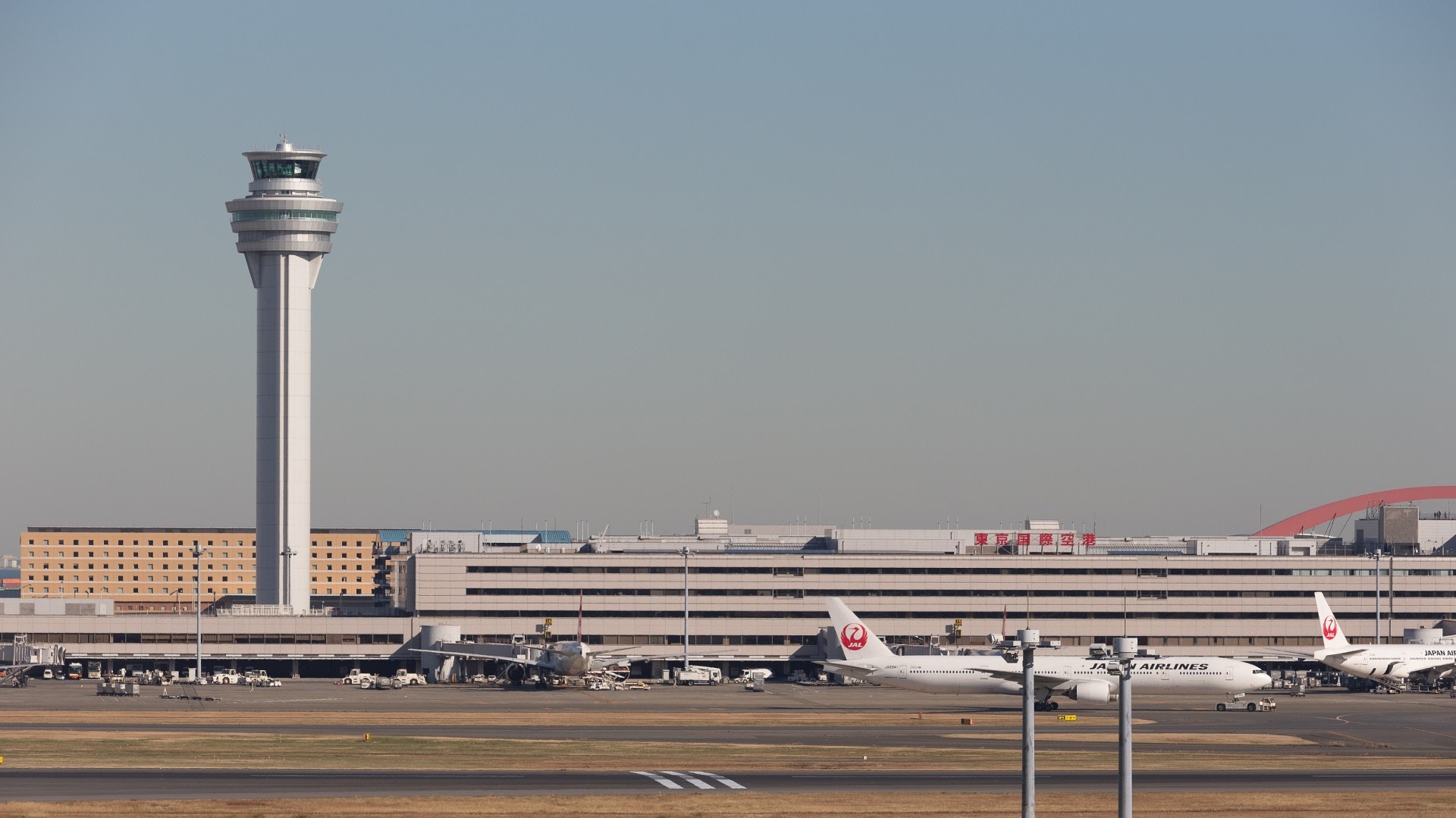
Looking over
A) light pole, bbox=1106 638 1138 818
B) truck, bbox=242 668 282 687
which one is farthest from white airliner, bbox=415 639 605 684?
light pole, bbox=1106 638 1138 818

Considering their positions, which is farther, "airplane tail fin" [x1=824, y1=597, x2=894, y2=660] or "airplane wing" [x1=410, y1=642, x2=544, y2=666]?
"airplane wing" [x1=410, y1=642, x2=544, y2=666]

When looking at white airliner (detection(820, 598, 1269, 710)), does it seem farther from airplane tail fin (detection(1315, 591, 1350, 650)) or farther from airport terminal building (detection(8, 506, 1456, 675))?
airport terminal building (detection(8, 506, 1456, 675))

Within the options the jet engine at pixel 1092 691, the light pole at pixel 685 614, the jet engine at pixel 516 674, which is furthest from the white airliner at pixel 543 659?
the jet engine at pixel 1092 691

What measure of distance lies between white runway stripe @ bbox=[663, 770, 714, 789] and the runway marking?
628 mm

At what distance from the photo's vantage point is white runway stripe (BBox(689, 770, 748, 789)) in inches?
2650

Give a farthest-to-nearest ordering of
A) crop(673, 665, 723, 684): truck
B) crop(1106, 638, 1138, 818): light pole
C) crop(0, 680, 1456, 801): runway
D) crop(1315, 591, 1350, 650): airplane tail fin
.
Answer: crop(673, 665, 723, 684): truck, crop(1315, 591, 1350, 650): airplane tail fin, crop(0, 680, 1456, 801): runway, crop(1106, 638, 1138, 818): light pole

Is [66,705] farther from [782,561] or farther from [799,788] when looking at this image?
[782,561]

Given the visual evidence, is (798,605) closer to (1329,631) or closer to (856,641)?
(1329,631)

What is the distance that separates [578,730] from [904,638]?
318 ft

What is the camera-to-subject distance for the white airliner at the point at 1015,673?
11469 cm

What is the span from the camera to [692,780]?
6944cm

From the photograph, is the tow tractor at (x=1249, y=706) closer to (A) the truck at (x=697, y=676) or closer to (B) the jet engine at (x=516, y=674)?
(A) the truck at (x=697, y=676)

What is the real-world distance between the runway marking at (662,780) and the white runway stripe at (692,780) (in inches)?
24.7

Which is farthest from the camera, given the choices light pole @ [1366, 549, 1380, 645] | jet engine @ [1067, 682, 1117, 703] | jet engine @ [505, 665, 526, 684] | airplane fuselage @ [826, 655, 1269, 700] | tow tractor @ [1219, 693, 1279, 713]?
light pole @ [1366, 549, 1380, 645]
